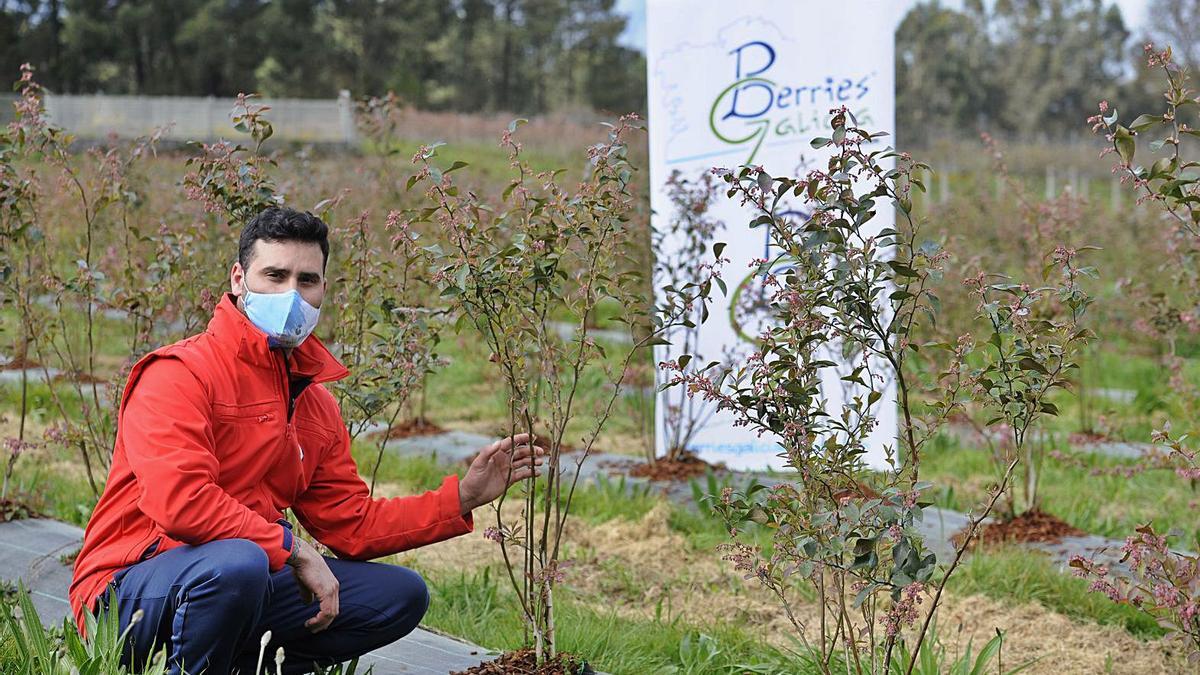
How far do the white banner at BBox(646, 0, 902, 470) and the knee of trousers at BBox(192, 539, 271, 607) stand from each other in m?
3.55

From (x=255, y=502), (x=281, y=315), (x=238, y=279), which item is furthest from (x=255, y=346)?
(x=255, y=502)

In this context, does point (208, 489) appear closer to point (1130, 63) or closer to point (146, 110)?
point (146, 110)

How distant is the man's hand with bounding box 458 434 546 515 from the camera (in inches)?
121

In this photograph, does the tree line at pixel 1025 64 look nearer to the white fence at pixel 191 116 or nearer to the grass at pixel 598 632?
the white fence at pixel 191 116

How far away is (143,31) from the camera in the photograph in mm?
32750

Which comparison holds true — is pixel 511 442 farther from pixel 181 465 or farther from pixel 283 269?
pixel 181 465

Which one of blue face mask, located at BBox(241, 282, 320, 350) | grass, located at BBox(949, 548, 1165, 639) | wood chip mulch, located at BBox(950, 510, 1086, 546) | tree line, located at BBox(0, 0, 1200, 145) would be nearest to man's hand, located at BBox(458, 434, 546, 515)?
blue face mask, located at BBox(241, 282, 320, 350)

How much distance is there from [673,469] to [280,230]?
132 inches

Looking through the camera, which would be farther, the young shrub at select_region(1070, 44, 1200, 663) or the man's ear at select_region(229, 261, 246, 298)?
the man's ear at select_region(229, 261, 246, 298)

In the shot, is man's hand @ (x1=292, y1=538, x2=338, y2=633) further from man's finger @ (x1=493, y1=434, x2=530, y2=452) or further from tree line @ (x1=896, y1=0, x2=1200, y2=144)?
tree line @ (x1=896, y1=0, x2=1200, y2=144)

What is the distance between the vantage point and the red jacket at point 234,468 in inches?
103

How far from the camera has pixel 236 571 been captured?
2578 millimetres

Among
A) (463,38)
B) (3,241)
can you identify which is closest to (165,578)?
(3,241)

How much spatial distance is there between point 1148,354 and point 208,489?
8.80 metres
